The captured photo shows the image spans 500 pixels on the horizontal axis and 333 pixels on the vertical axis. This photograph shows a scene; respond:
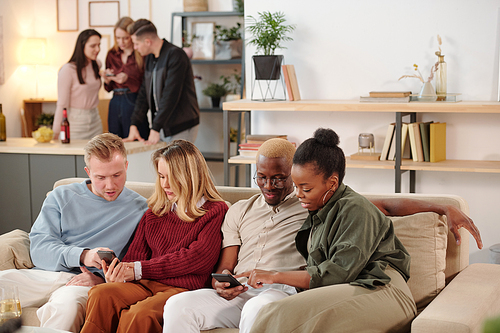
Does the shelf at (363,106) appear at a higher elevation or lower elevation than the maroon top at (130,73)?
lower

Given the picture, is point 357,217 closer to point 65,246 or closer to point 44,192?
point 65,246

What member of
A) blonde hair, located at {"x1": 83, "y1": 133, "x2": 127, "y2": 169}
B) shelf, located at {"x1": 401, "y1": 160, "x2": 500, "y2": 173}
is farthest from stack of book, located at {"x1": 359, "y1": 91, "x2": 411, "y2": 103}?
blonde hair, located at {"x1": 83, "y1": 133, "x2": 127, "y2": 169}

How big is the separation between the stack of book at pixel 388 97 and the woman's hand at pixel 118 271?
1907 mm

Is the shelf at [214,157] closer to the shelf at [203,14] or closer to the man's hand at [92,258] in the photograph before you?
the shelf at [203,14]

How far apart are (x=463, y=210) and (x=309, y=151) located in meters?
0.75

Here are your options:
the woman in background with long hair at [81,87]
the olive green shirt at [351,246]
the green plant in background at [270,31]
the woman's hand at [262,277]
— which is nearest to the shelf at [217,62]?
the woman in background with long hair at [81,87]

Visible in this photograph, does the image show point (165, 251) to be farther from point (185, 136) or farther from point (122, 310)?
point (185, 136)

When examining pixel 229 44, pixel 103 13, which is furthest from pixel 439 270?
pixel 103 13

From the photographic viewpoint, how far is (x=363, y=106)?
3225 mm

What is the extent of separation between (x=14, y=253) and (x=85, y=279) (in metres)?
0.41

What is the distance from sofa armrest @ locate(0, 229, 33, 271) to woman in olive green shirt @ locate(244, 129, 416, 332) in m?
1.13

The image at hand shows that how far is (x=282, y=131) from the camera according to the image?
380cm

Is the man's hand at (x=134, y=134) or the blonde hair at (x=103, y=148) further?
the man's hand at (x=134, y=134)

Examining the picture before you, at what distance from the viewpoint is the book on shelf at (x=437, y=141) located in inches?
128
